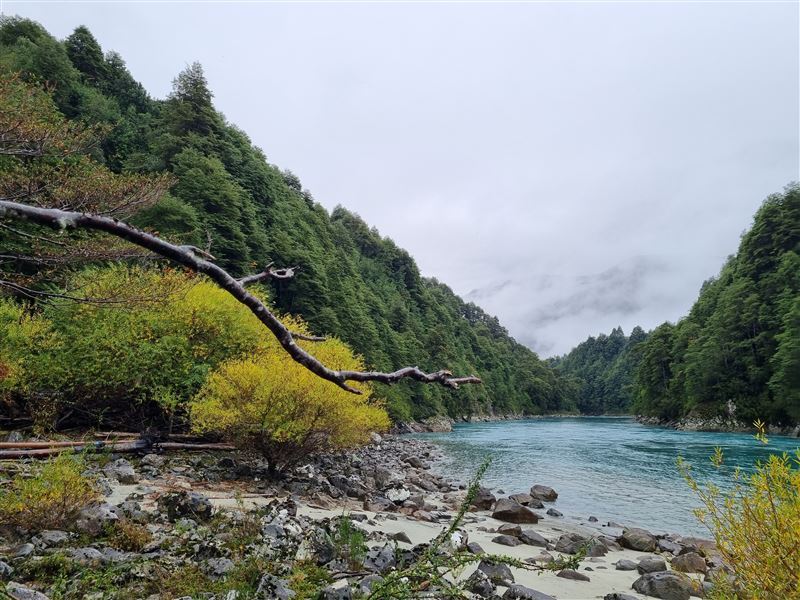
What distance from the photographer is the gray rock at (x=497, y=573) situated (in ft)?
22.5

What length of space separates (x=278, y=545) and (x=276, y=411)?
7.12 meters

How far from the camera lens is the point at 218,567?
5.60 m

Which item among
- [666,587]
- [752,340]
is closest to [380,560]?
[666,587]

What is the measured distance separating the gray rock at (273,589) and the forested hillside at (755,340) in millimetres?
58928

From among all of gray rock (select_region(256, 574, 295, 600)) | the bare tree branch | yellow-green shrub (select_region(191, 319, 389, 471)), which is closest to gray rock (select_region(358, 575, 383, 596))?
gray rock (select_region(256, 574, 295, 600))

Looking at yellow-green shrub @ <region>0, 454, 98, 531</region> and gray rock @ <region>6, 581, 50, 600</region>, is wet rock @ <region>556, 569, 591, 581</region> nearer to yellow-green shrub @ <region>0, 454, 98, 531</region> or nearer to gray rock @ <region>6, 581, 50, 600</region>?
gray rock @ <region>6, 581, 50, 600</region>

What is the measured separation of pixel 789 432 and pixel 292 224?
66.2m

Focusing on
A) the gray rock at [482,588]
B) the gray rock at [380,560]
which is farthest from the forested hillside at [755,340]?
the gray rock at [380,560]

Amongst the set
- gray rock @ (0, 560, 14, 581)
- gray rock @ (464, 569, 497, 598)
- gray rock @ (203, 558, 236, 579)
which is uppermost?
gray rock @ (0, 560, 14, 581)

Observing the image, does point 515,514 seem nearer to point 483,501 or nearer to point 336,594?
point 483,501

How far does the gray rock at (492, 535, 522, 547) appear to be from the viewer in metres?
10.9

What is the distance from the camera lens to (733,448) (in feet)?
104

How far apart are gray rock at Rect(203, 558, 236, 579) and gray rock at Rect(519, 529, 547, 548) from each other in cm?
803

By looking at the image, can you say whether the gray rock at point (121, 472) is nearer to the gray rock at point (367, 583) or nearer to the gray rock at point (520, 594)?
the gray rock at point (367, 583)
